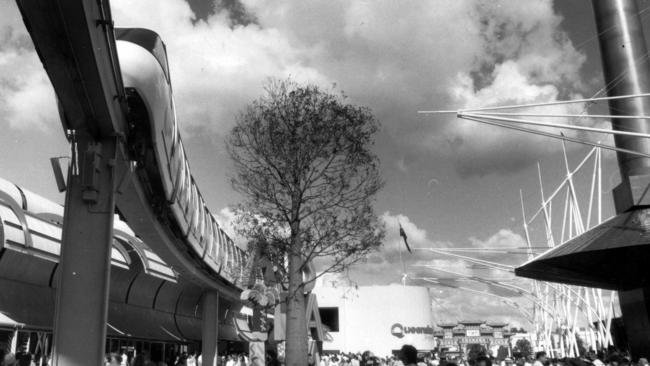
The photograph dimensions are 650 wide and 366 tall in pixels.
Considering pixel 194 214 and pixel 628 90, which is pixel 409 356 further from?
pixel 628 90

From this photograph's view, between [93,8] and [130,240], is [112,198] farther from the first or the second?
[130,240]

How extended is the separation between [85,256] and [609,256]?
22.6 m

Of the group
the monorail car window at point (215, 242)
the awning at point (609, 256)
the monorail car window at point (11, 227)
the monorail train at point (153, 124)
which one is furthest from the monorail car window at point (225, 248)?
the monorail car window at point (11, 227)

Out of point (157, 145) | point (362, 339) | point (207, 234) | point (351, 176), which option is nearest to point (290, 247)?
point (351, 176)

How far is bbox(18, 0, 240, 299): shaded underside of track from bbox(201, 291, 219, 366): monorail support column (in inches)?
1002

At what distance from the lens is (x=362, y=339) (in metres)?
89.9

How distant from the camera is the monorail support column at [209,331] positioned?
133ft

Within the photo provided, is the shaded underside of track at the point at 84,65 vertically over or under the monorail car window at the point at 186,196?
under

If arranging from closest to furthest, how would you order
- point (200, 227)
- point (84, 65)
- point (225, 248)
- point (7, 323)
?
point (84, 65), point (7, 323), point (200, 227), point (225, 248)

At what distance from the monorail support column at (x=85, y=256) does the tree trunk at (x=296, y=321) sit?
8.54m

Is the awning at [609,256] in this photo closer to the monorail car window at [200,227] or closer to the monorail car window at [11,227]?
the monorail car window at [200,227]

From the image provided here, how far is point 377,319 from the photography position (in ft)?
295

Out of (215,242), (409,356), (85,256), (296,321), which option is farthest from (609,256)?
(215,242)

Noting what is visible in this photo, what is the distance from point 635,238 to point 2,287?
2448 cm
